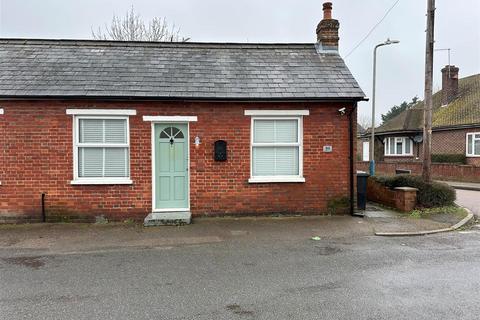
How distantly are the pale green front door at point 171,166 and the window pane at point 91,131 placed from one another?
54.4 inches

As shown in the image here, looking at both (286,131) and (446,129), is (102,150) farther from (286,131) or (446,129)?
(446,129)

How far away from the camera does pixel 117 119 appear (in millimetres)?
8773

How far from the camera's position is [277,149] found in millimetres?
9305

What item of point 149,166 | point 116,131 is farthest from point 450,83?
point 116,131

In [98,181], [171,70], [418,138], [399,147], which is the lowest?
[98,181]

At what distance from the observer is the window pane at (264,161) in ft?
30.4

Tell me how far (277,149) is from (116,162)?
164 inches

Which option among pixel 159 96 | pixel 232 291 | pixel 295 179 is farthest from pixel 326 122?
pixel 232 291

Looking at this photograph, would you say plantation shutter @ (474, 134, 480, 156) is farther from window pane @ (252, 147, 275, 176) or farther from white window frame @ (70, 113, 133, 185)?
white window frame @ (70, 113, 133, 185)

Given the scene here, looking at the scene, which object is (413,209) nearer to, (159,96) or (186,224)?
(186,224)

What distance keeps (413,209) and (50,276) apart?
887 centimetres

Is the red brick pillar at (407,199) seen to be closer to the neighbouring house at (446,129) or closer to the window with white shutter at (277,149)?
the window with white shutter at (277,149)

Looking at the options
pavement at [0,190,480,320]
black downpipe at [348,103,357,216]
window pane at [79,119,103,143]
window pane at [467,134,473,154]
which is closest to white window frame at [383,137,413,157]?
window pane at [467,134,473,154]

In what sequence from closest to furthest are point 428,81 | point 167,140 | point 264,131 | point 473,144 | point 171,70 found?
point 167,140 < point 264,131 < point 171,70 < point 428,81 < point 473,144
